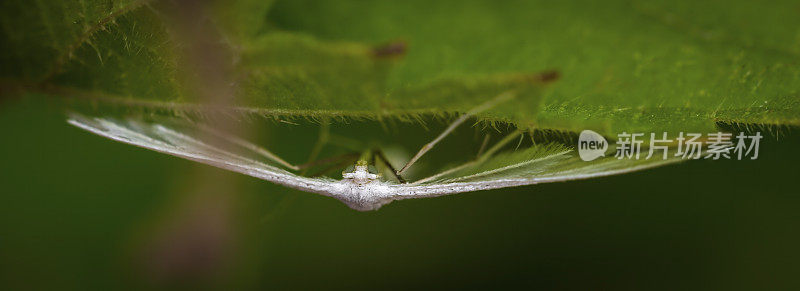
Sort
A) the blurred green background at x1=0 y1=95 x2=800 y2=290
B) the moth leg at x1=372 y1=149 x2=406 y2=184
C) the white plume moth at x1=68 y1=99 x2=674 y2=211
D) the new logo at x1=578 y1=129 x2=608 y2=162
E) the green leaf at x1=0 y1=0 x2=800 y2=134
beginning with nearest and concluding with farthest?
1. the green leaf at x1=0 y1=0 x2=800 y2=134
2. the new logo at x1=578 y1=129 x2=608 y2=162
3. the white plume moth at x1=68 y1=99 x2=674 y2=211
4. the moth leg at x1=372 y1=149 x2=406 y2=184
5. the blurred green background at x1=0 y1=95 x2=800 y2=290

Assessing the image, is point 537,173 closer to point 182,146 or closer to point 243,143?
point 243,143

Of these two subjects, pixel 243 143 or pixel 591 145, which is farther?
pixel 243 143

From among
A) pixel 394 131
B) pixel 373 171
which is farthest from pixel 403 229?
pixel 373 171

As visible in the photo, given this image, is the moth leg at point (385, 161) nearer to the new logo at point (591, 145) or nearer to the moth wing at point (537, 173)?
the moth wing at point (537, 173)

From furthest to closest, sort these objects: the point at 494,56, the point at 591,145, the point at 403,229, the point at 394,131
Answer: the point at 403,229 < the point at 394,131 < the point at 591,145 < the point at 494,56

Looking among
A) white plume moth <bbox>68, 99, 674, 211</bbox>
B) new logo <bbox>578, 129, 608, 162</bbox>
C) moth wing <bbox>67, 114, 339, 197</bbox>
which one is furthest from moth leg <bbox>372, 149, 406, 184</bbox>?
new logo <bbox>578, 129, 608, 162</bbox>

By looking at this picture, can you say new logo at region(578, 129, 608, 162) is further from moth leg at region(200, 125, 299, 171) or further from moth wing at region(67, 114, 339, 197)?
moth leg at region(200, 125, 299, 171)

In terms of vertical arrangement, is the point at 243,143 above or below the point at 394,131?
below

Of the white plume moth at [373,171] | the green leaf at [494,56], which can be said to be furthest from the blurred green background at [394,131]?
the white plume moth at [373,171]
